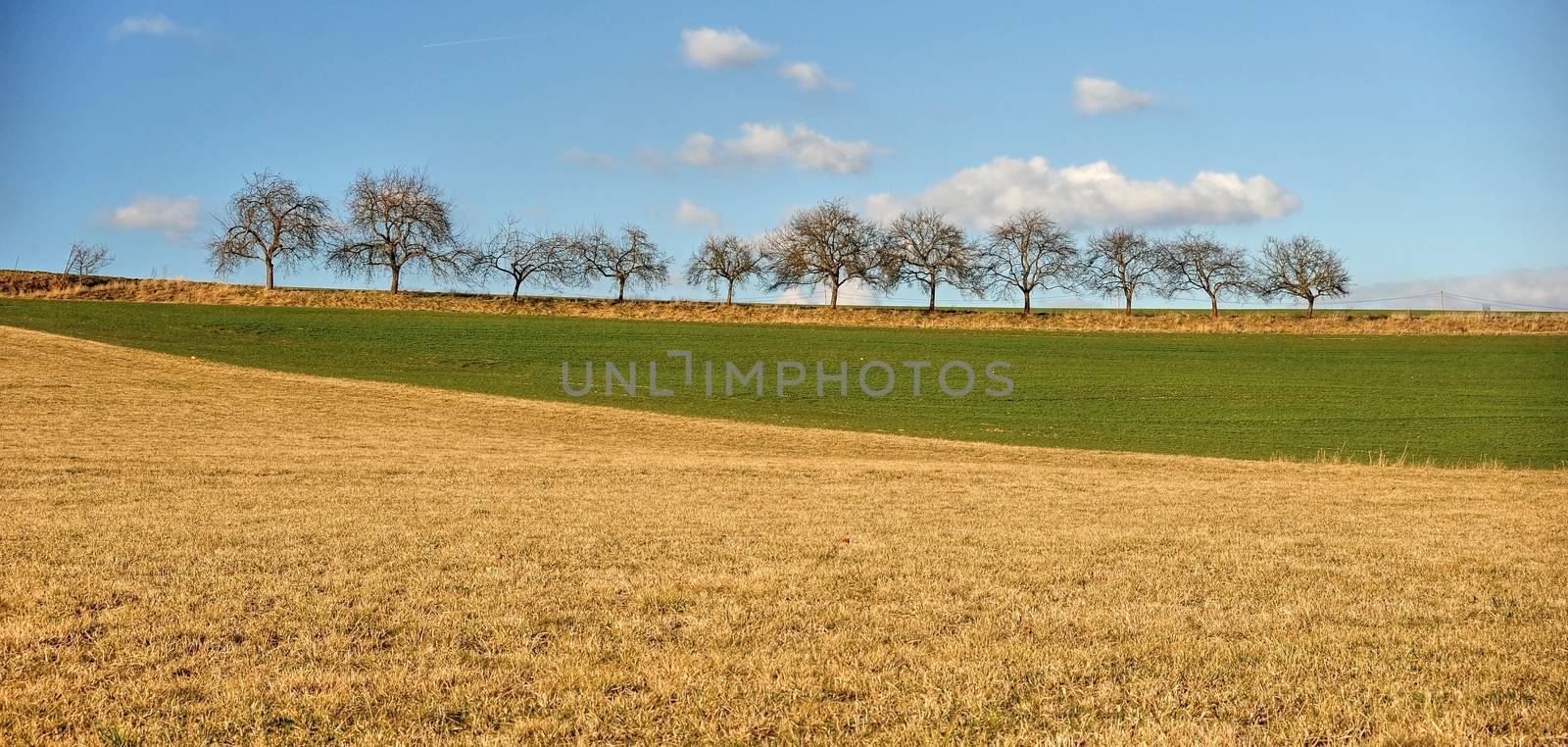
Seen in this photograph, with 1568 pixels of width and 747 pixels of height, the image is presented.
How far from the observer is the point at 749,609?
7871 millimetres

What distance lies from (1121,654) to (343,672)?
15.6 ft

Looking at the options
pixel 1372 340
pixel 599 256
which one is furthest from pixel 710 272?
pixel 1372 340

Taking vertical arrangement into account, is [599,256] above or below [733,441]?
above

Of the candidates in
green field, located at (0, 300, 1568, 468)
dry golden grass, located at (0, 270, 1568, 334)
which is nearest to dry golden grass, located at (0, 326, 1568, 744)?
green field, located at (0, 300, 1568, 468)

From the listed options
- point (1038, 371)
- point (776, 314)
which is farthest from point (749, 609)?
point (776, 314)

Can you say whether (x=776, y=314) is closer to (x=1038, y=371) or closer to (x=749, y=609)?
(x=1038, y=371)

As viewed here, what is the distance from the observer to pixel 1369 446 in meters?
30.1

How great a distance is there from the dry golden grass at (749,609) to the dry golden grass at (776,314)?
58617 mm

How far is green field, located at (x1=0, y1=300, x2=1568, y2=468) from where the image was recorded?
107ft

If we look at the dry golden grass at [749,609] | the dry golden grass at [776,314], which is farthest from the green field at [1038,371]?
the dry golden grass at [749,609]

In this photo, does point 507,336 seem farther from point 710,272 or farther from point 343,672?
point 343,672

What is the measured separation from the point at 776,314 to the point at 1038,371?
3236cm

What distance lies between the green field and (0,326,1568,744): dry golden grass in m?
14.8

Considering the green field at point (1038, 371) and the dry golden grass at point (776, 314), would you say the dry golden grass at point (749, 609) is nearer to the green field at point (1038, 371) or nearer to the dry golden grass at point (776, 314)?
the green field at point (1038, 371)
